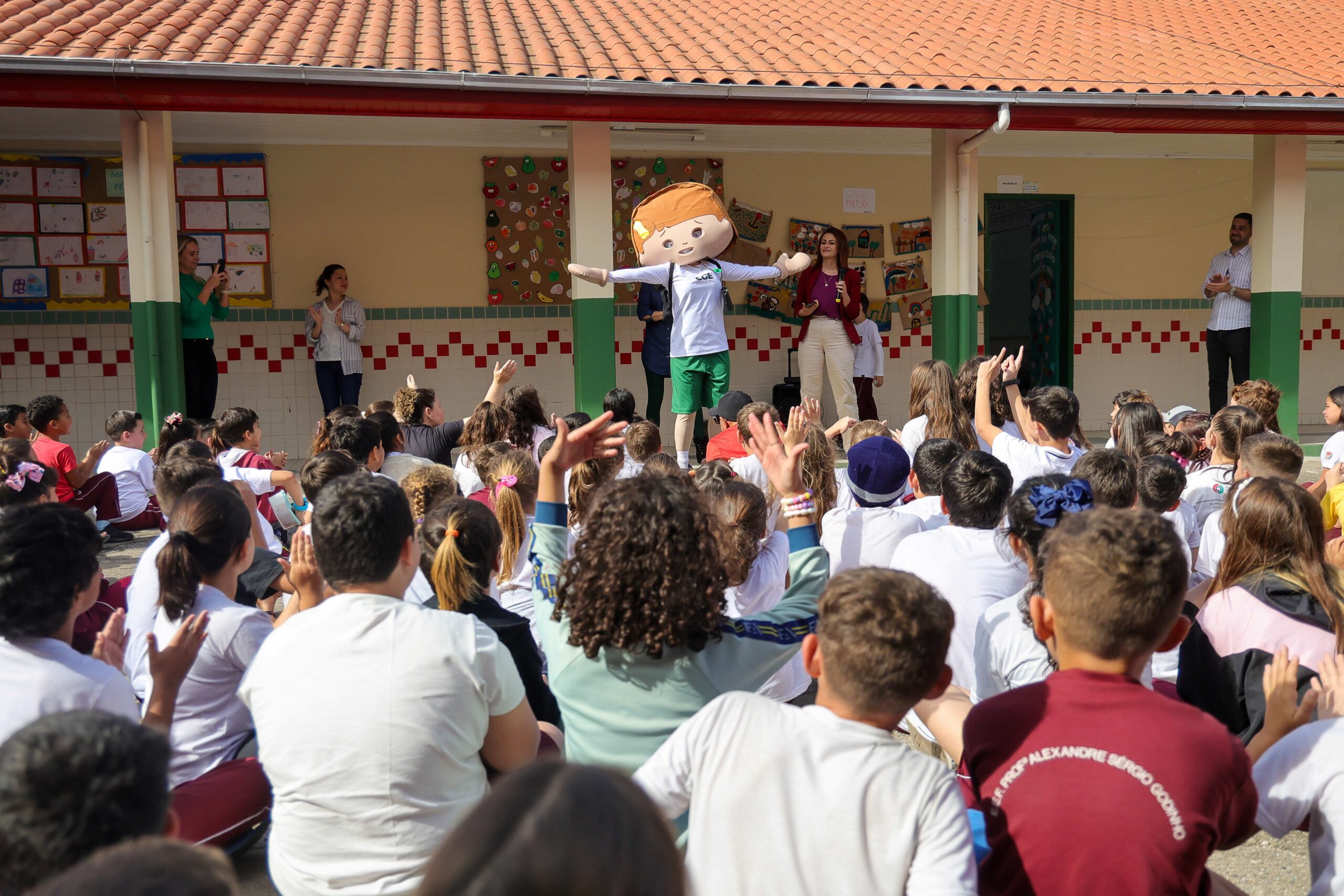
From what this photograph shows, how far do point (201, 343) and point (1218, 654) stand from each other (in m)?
7.01

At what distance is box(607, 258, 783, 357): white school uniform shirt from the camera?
6395 mm

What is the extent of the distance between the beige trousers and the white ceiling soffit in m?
1.71

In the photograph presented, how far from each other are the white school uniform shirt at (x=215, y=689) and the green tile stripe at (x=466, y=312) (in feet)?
21.5

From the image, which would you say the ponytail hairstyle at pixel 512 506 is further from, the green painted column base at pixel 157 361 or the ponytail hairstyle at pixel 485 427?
the green painted column base at pixel 157 361

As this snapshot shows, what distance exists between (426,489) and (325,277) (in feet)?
18.3

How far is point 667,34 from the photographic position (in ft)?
26.4

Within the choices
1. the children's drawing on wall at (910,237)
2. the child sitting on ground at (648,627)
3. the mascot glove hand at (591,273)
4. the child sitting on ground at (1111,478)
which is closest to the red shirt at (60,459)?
the mascot glove hand at (591,273)

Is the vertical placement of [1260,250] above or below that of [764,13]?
below

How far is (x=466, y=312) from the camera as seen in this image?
896 centimetres

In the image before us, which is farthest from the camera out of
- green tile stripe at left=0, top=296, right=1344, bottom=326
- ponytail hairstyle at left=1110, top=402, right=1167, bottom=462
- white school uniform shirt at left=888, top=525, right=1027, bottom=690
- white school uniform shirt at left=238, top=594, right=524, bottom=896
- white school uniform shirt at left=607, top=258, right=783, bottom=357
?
green tile stripe at left=0, top=296, right=1344, bottom=326

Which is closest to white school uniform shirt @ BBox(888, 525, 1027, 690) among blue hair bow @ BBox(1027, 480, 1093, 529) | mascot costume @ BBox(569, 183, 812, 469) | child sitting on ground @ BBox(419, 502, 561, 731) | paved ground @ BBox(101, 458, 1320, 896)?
blue hair bow @ BBox(1027, 480, 1093, 529)

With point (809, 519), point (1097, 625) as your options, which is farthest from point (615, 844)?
point (809, 519)

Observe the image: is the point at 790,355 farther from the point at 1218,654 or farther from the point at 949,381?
the point at 1218,654

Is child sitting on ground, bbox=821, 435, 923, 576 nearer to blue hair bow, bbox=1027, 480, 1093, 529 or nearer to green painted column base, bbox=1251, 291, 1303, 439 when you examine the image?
blue hair bow, bbox=1027, 480, 1093, 529
